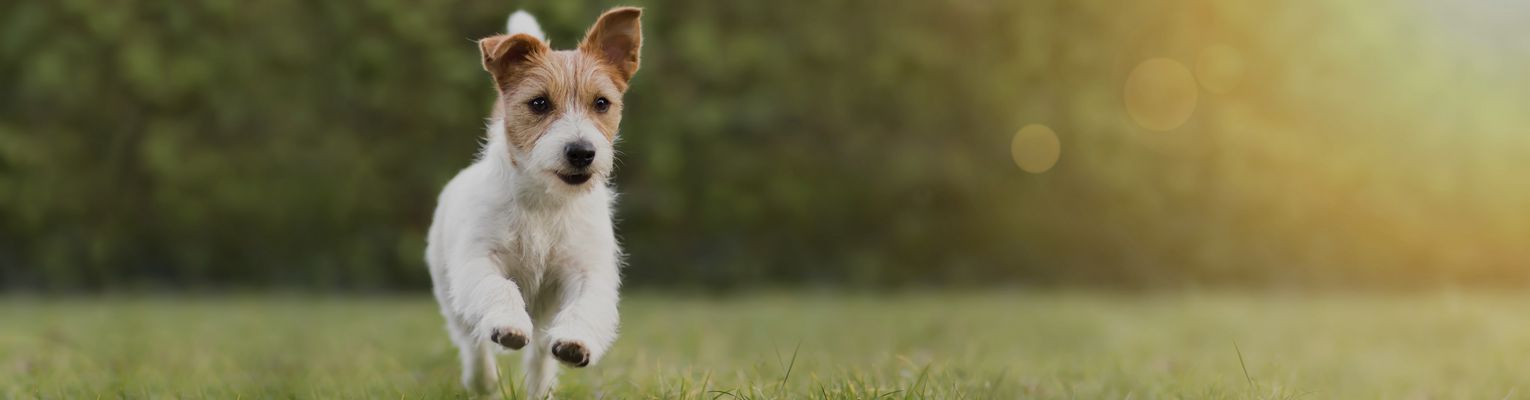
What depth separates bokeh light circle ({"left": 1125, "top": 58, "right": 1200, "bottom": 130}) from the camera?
10.5 metres

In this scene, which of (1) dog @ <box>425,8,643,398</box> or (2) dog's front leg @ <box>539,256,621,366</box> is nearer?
(2) dog's front leg @ <box>539,256,621,366</box>

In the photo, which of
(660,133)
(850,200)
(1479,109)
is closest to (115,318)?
(660,133)

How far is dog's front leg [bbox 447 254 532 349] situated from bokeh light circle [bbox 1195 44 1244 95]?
→ 26.7 ft

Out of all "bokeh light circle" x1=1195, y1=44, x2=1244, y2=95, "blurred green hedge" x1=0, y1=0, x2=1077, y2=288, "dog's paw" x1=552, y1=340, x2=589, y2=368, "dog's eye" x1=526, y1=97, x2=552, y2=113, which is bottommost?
"blurred green hedge" x1=0, y1=0, x2=1077, y2=288

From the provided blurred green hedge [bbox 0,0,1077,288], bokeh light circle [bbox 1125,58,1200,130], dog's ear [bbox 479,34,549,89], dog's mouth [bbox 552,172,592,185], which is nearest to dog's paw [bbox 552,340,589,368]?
dog's mouth [bbox 552,172,592,185]

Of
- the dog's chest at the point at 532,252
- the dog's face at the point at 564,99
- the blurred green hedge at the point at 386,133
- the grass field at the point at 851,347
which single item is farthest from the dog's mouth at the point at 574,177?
the blurred green hedge at the point at 386,133

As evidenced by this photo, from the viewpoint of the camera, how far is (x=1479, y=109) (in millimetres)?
11016

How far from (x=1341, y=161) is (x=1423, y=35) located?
1132mm

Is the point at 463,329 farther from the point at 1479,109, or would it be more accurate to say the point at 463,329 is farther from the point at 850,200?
the point at 1479,109

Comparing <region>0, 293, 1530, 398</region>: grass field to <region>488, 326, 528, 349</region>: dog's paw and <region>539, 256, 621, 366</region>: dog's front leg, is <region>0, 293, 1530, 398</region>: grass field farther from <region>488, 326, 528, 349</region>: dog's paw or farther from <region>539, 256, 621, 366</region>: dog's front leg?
<region>488, 326, 528, 349</region>: dog's paw

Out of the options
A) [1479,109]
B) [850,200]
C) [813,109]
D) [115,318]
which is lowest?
[115,318]

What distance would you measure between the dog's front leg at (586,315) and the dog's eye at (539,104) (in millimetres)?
435

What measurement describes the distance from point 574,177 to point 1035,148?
7765 millimetres

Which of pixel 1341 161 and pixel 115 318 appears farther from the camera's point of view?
pixel 1341 161
